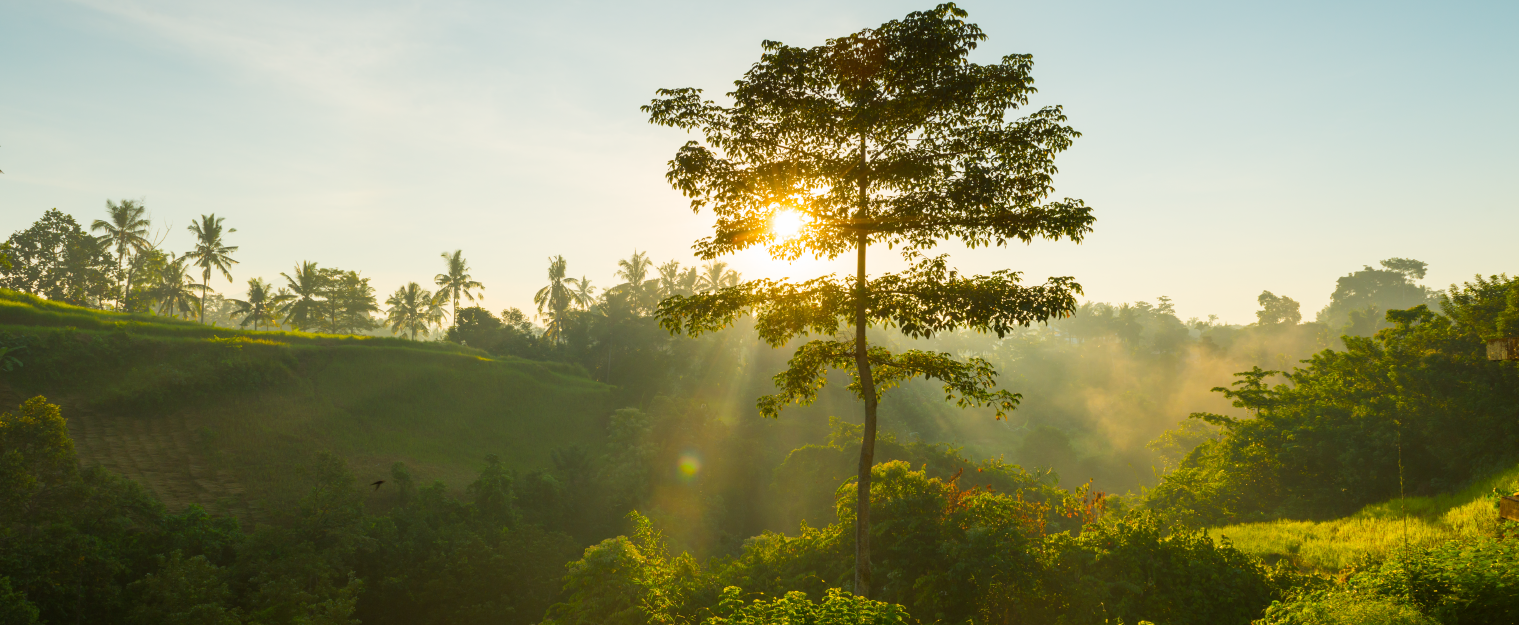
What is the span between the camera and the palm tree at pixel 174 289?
65.3 meters

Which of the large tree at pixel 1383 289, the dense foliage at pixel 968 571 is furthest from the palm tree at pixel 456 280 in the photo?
the large tree at pixel 1383 289

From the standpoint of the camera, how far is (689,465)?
3344 centimetres

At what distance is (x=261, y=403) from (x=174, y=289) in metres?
47.7

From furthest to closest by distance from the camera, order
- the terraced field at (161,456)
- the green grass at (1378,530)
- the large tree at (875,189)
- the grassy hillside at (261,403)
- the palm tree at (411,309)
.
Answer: the palm tree at (411,309) < the grassy hillside at (261,403) < the terraced field at (161,456) < the green grass at (1378,530) < the large tree at (875,189)

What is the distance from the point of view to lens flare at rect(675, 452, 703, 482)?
3294cm

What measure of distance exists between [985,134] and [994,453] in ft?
186

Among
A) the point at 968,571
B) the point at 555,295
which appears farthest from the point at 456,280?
the point at 968,571

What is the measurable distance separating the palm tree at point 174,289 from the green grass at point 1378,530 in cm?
8204

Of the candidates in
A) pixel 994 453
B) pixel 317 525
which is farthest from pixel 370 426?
pixel 994 453

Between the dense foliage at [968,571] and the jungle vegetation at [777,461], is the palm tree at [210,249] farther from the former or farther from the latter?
the dense foliage at [968,571]

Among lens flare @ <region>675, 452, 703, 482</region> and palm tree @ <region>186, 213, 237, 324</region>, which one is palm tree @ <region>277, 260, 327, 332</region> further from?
lens flare @ <region>675, 452, 703, 482</region>

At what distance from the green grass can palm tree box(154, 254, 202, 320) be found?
269ft

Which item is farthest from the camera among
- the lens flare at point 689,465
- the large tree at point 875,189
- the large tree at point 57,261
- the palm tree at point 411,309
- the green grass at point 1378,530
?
the palm tree at point 411,309

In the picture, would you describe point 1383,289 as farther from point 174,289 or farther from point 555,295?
point 174,289
